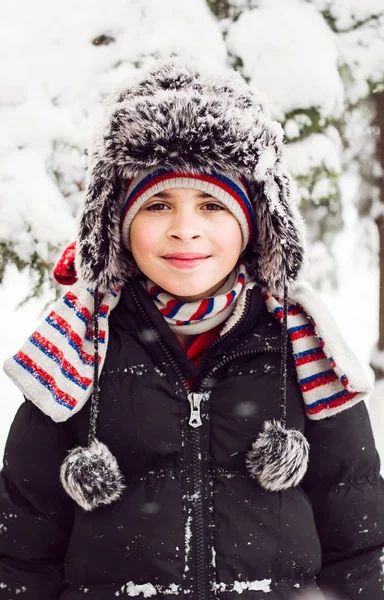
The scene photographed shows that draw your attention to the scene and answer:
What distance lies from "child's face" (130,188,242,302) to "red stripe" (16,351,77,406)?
0.45m

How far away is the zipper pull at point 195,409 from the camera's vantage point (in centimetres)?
191

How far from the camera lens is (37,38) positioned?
15.0 ft

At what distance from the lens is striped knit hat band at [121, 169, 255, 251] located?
1952 mm

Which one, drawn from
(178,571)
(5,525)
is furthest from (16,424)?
(178,571)

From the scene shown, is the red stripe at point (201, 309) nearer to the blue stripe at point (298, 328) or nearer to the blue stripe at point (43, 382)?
the blue stripe at point (298, 328)

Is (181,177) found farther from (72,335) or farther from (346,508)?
(346,508)

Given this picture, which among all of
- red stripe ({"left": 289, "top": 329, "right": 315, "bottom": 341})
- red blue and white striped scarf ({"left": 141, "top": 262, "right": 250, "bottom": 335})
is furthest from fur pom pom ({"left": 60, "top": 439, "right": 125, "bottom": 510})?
red stripe ({"left": 289, "top": 329, "right": 315, "bottom": 341})

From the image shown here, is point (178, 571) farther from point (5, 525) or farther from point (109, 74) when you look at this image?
point (109, 74)

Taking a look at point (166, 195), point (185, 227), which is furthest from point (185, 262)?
point (166, 195)

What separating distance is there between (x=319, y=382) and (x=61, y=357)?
827 millimetres

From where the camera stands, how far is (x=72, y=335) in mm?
2010

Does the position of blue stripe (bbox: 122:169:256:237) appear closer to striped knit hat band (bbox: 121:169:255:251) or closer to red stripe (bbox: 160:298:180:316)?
striped knit hat band (bbox: 121:169:255:251)

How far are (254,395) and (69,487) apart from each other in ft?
2.08

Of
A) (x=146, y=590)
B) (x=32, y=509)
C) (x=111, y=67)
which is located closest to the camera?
(x=146, y=590)
